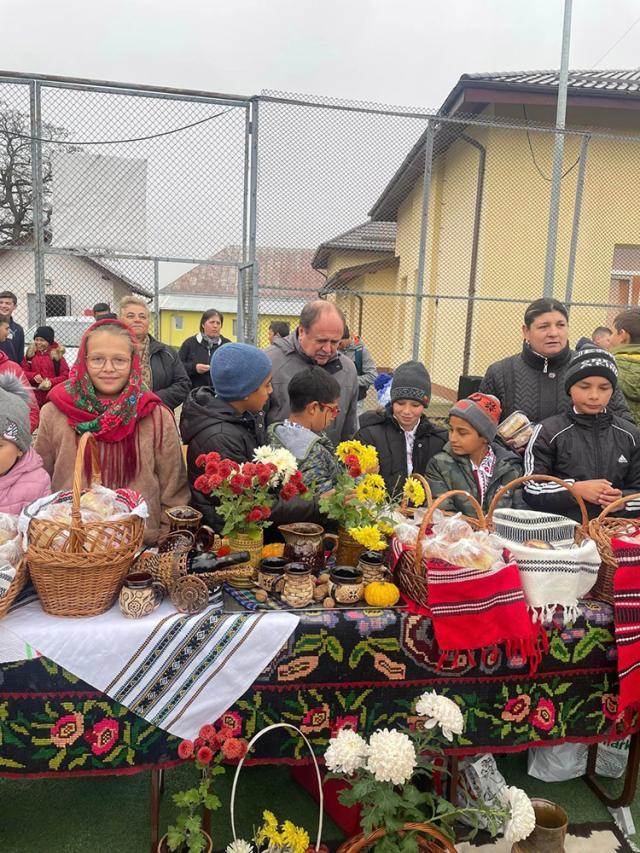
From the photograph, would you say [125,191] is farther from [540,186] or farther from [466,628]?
[540,186]

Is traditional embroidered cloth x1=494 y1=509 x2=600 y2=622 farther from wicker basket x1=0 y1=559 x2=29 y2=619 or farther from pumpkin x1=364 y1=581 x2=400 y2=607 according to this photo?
wicker basket x1=0 y1=559 x2=29 y2=619

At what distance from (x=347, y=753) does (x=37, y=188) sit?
5.25m

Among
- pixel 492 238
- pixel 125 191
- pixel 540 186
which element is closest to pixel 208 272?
pixel 125 191

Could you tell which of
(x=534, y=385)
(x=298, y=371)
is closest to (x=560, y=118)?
(x=534, y=385)

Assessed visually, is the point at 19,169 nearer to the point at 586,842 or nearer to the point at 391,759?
the point at 391,759

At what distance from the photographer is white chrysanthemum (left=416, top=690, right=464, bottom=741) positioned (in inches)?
73.6

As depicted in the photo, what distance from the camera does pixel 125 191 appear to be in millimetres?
5500

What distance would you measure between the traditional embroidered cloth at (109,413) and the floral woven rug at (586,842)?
184 cm

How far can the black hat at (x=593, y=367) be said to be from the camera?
Answer: 2785 mm

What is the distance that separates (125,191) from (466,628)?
486 centimetres

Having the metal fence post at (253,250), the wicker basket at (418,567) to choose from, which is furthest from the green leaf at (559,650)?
the metal fence post at (253,250)

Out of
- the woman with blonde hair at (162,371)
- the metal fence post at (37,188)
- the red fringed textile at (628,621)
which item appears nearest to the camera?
the red fringed textile at (628,621)

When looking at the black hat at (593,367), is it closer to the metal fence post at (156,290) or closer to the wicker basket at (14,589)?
the wicker basket at (14,589)

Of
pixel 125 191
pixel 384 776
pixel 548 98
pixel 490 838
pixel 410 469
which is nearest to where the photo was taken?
pixel 384 776
